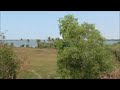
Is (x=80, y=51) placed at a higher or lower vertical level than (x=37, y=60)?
higher

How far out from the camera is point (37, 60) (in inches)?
189

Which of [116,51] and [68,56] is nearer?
[68,56]

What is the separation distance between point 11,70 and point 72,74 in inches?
40.3

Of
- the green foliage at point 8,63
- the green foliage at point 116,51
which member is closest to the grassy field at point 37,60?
the green foliage at point 8,63

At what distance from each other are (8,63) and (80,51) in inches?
47.4

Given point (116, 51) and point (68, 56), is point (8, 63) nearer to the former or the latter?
point (68, 56)

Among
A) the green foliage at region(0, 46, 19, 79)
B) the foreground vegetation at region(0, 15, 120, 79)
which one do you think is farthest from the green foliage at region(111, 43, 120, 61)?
the green foliage at region(0, 46, 19, 79)

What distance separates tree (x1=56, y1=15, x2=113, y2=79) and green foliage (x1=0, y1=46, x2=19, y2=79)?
2.42 ft

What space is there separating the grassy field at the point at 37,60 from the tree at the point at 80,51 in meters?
0.14

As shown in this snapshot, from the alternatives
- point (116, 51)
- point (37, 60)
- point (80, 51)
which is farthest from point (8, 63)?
point (116, 51)

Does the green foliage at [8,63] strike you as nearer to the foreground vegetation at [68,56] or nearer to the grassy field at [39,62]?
the foreground vegetation at [68,56]

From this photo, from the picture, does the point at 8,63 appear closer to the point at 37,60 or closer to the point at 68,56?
the point at 37,60
